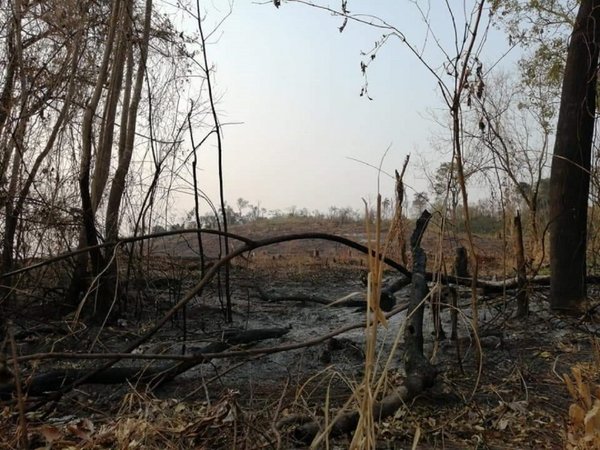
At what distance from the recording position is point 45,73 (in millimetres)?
5430

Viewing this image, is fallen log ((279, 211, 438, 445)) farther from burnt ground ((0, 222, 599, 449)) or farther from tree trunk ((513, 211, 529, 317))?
tree trunk ((513, 211, 529, 317))

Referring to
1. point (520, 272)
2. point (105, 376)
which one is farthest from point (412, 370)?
point (520, 272)

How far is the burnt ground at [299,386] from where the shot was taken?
2.40 meters

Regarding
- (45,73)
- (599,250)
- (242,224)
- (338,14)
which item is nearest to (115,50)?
(45,73)

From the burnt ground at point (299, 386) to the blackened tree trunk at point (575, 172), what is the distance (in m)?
0.38

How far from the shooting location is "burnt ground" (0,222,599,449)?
2398 mm

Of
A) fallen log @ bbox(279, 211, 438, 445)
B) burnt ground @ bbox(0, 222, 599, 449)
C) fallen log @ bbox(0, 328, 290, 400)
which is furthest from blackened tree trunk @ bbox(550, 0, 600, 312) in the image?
fallen log @ bbox(0, 328, 290, 400)

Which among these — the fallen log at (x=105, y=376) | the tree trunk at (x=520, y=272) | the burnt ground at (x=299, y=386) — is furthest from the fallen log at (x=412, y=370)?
the tree trunk at (x=520, y=272)

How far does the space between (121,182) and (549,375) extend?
472 cm

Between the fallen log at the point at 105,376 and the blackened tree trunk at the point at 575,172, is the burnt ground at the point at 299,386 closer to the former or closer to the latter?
the fallen log at the point at 105,376

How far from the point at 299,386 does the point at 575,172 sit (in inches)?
158

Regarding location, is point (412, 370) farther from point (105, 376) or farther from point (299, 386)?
point (105, 376)

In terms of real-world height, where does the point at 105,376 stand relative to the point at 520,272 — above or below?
below

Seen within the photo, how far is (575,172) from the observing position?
559 centimetres
